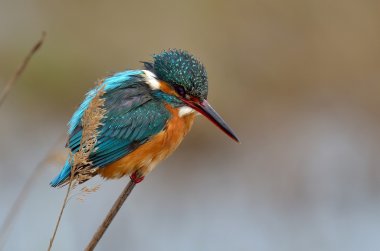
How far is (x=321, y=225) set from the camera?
16.8 feet

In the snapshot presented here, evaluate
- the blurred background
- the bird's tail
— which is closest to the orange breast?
the bird's tail

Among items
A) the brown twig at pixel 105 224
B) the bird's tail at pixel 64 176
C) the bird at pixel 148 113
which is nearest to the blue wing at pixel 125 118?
the bird at pixel 148 113

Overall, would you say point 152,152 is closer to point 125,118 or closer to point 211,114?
point 125,118

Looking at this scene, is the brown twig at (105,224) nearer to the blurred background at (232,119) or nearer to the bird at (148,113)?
the bird at (148,113)

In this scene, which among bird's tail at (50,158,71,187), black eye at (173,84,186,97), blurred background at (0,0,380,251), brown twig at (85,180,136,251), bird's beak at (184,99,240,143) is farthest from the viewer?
blurred background at (0,0,380,251)

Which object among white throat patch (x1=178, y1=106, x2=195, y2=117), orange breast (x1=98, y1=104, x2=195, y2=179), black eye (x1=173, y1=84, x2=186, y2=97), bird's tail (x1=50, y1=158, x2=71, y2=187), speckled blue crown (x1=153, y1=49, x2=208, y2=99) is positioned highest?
A: speckled blue crown (x1=153, y1=49, x2=208, y2=99)

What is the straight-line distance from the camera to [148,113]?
287cm

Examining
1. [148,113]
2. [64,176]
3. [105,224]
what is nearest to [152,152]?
[148,113]

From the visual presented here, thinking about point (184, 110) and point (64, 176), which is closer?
point (64, 176)

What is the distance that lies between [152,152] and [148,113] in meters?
0.15

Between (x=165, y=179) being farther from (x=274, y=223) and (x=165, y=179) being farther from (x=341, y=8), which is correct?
(x=341, y=8)

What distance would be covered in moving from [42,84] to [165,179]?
5.02 ft

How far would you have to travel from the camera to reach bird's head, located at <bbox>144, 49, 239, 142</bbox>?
280 centimetres

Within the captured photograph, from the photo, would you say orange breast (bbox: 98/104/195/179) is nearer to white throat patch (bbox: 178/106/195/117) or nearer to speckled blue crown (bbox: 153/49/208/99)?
white throat patch (bbox: 178/106/195/117)
